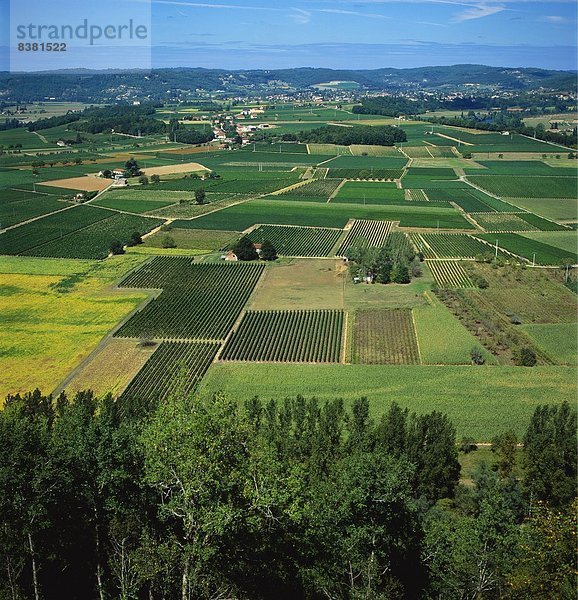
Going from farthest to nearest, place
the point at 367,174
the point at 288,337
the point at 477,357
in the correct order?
the point at 367,174 < the point at 288,337 < the point at 477,357

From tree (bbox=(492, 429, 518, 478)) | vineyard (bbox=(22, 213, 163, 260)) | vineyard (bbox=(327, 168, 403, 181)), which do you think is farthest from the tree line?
tree (bbox=(492, 429, 518, 478))

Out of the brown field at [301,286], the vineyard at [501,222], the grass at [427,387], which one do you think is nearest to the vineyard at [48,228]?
the brown field at [301,286]

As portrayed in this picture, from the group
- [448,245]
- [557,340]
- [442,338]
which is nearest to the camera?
[557,340]

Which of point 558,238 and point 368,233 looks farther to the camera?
point 368,233

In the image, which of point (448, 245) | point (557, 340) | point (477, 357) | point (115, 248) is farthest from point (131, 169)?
point (477, 357)

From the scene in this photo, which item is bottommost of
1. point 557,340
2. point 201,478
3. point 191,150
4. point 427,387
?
point 427,387

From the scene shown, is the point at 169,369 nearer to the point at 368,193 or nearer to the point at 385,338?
the point at 385,338

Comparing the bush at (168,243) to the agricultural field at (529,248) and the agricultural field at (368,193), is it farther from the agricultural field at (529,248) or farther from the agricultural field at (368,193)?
the agricultural field at (529,248)
